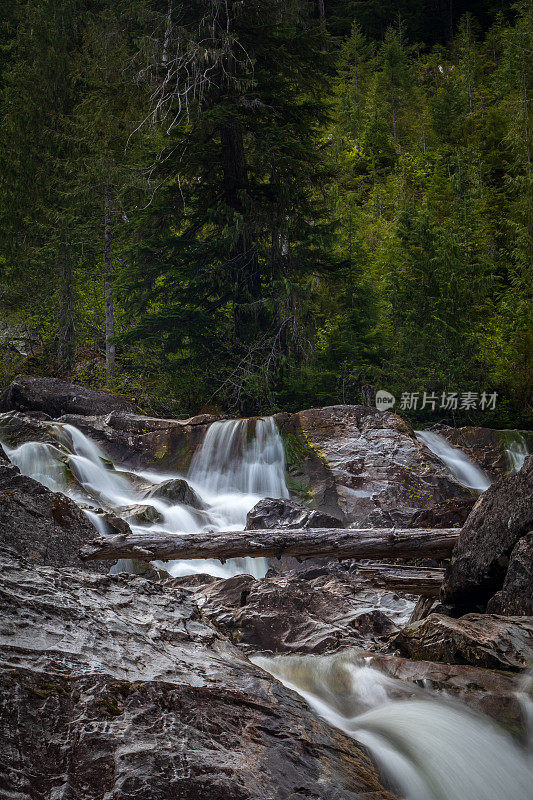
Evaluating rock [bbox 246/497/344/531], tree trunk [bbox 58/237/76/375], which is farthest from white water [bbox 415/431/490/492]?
tree trunk [bbox 58/237/76/375]

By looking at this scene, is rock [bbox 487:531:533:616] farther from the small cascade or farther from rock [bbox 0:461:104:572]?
the small cascade

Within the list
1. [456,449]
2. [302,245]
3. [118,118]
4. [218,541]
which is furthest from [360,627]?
[118,118]

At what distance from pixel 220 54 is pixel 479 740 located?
13.4m

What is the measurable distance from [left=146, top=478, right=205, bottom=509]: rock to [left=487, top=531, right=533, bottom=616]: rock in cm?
646

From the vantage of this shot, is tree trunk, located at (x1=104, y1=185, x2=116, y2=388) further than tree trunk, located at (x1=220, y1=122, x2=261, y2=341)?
Yes

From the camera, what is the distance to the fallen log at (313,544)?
15.8 feet

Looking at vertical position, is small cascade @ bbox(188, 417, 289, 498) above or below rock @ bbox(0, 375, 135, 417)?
below

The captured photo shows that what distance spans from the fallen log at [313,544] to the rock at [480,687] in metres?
1.88

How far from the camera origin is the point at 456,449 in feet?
41.2

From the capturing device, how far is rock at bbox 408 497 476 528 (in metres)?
5.82

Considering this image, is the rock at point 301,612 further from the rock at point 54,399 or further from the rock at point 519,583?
the rock at point 54,399

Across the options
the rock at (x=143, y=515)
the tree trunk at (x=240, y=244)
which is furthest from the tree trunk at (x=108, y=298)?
the rock at (x=143, y=515)

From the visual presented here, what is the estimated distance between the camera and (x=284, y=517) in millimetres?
7309

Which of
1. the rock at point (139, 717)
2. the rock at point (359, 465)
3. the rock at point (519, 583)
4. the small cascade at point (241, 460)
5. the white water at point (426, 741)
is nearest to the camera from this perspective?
the rock at point (139, 717)
